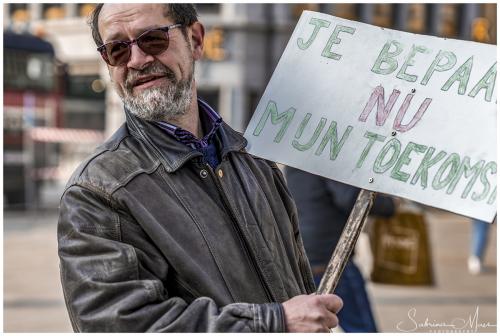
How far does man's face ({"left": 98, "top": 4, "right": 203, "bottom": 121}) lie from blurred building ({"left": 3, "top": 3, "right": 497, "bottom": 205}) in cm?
2624

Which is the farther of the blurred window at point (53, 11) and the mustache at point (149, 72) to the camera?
the blurred window at point (53, 11)

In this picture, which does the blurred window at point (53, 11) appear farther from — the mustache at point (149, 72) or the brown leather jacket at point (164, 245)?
the brown leather jacket at point (164, 245)

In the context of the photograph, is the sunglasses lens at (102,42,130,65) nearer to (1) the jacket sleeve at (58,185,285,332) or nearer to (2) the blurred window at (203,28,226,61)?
(1) the jacket sleeve at (58,185,285,332)

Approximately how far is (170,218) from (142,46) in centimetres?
44

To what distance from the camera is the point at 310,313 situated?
6.15 feet

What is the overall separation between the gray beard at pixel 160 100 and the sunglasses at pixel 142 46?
44 millimetres

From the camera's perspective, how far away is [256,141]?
7.39ft

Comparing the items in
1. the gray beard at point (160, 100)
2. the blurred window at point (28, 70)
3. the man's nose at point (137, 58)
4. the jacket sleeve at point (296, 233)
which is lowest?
the blurred window at point (28, 70)

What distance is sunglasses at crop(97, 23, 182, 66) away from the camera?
2096 mm

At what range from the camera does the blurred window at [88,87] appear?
28.5 metres

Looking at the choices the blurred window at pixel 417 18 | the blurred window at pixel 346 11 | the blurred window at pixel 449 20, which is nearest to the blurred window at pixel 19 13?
the blurred window at pixel 346 11

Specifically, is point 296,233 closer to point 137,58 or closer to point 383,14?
point 137,58

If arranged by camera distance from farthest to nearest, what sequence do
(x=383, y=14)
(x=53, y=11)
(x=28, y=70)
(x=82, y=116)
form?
(x=53, y=11) → (x=383, y=14) → (x=82, y=116) → (x=28, y=70)
